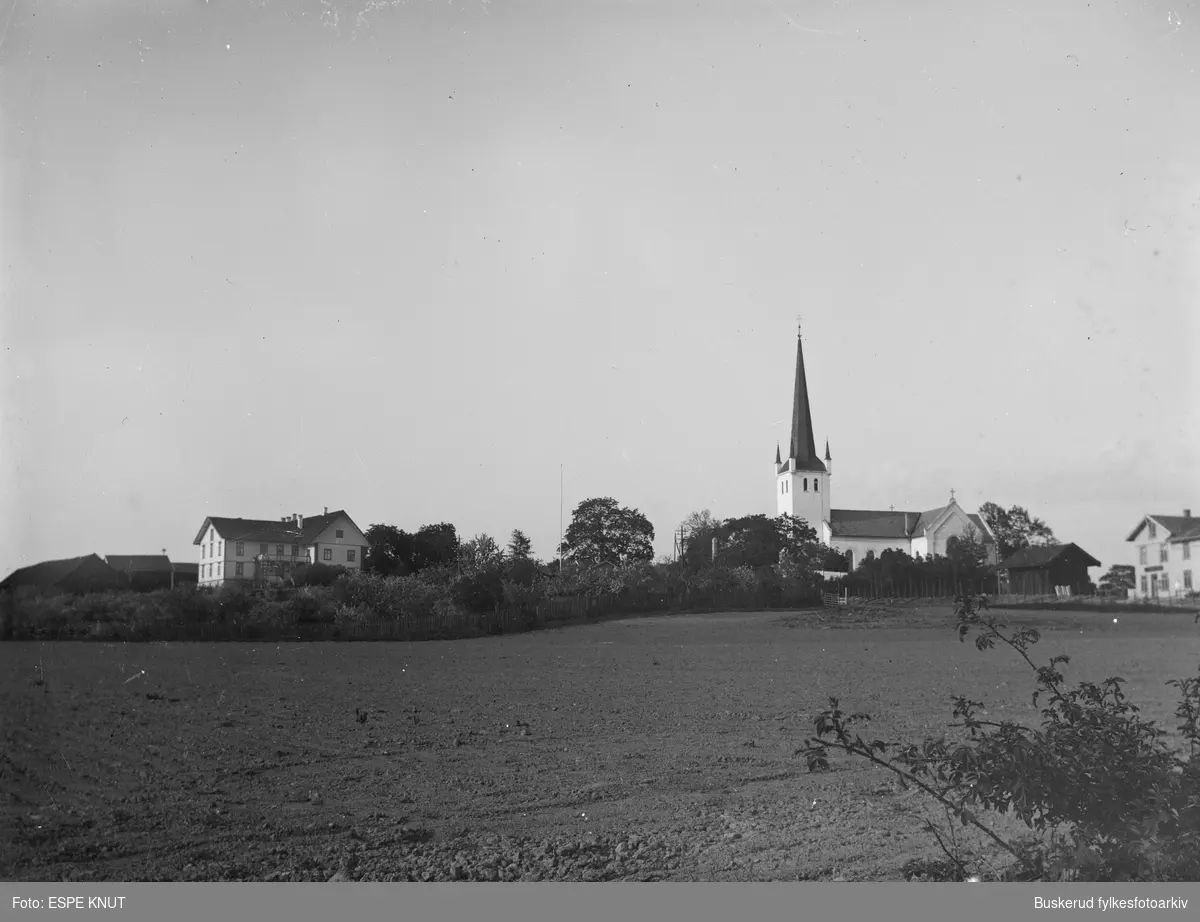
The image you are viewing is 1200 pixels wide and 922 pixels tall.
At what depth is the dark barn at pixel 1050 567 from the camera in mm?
6504

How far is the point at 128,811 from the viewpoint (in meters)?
5.08

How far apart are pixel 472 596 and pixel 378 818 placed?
2.49 metres

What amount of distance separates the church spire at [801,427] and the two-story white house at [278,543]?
3.25 m

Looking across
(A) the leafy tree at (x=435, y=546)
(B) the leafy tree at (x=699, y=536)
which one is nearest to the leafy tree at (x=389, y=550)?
(A) the leafy tree at (x=435, y=546)

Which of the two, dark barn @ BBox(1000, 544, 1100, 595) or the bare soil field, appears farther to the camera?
dark barn @ BBox(1000, 544, 1100, 595)

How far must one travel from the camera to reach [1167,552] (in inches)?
249

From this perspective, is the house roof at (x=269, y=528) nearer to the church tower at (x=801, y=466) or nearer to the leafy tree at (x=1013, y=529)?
the church tower at (x=801, y=466)

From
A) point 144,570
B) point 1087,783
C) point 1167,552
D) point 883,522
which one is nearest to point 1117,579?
point 1167,552

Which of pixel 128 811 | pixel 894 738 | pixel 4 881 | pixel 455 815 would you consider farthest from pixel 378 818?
pixel 894 738

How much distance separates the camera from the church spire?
20.5 ft

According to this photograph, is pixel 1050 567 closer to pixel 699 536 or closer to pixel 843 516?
pixel 843 516

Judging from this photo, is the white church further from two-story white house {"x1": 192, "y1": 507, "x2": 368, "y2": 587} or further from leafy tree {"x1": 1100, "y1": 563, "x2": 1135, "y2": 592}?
two-story white house {"x1": 192, "y1": 507, "x2": 368, "y2": 587}

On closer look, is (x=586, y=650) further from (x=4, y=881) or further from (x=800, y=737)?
(x=4, y=881)

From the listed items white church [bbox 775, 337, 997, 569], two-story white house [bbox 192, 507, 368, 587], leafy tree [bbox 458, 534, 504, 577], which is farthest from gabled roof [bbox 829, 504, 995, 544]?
two-story white house [bbox 192, 507, 368, 587]
